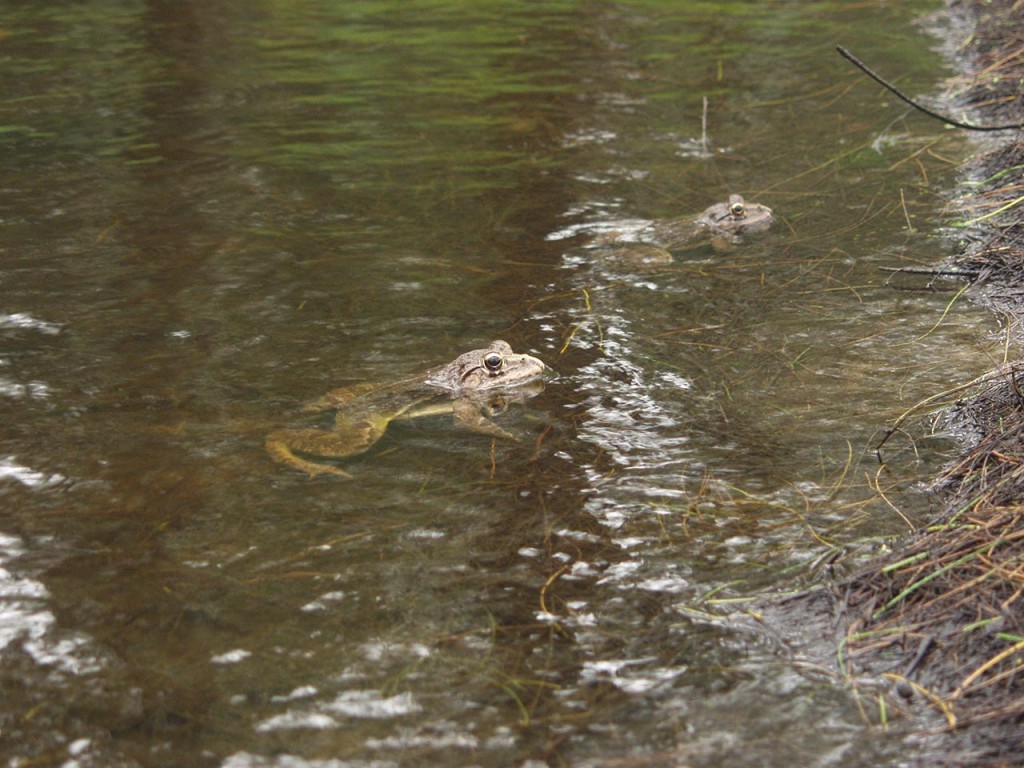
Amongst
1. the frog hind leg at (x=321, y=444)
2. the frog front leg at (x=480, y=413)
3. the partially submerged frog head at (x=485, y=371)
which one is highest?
the partially submerged frog head at (x=485, y=371)

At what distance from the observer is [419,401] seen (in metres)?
7.00

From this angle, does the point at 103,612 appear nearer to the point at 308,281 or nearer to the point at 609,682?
the point at 609,682

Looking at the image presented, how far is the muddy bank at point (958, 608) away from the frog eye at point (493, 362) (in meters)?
2.55

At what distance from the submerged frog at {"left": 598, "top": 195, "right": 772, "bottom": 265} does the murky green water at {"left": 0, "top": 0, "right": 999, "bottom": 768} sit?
7.1 inches

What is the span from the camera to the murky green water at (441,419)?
4.37m

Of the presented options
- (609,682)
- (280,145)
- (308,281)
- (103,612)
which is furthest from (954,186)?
(103,612)

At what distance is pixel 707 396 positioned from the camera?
6.90 metres

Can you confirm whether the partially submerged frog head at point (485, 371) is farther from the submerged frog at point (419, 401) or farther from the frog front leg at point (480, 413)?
the frog front leg at point (480, 413)

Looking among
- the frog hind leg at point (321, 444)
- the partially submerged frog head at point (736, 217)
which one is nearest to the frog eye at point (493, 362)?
the frog hind leg at point (321, 444)

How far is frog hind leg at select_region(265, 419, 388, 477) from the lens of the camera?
628 centimetres

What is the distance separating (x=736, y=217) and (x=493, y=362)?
11.9ft

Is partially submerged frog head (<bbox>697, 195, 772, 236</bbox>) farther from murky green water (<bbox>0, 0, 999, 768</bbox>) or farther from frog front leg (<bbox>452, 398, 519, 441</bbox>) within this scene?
frog front leg (<bbox>452, 398, 519, 441</bbox>)

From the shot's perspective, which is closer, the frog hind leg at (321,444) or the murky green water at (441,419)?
the murky green water at (441,419)

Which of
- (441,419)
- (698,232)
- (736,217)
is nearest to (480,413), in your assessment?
(441,419)
